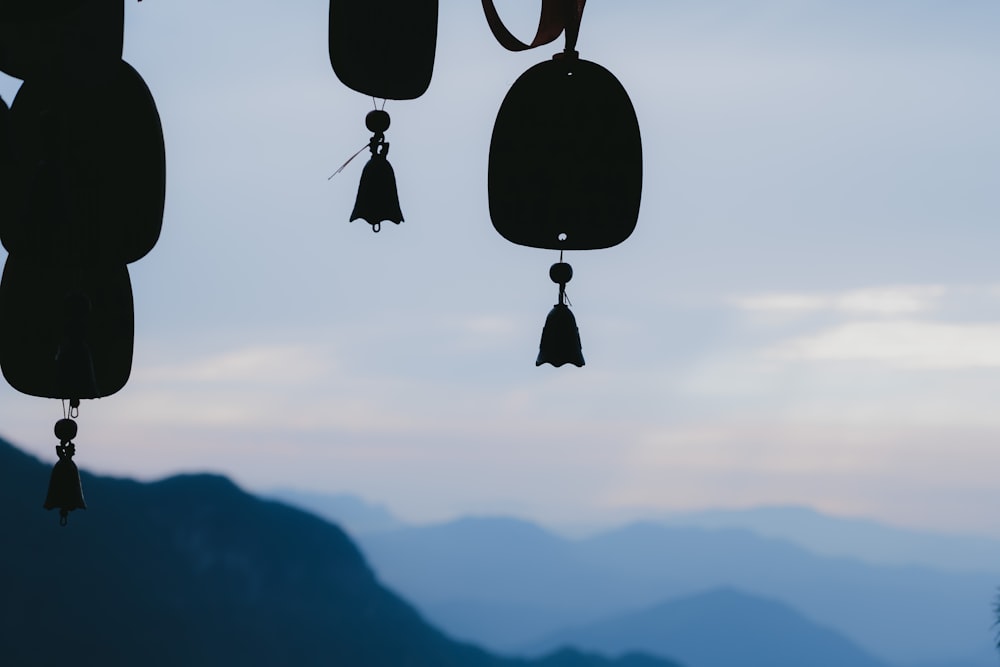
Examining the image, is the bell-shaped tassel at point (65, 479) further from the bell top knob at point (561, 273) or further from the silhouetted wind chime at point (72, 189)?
the bell top knob at point (561, 273)

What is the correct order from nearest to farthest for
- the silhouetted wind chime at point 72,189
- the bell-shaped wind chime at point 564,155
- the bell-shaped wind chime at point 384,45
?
1. the silhouetted wind chime at point 72,189
2. the bell-shaped wind chime at point 384,45
3. the bell-shaped wind chime at point 564,155

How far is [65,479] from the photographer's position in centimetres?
142

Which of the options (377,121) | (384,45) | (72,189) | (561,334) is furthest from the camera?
(561,334)

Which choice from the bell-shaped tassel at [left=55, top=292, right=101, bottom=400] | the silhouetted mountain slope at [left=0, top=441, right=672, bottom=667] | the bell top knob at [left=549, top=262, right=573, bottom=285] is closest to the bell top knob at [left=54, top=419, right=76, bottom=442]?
the bell-shaped tassel at [left=55, top=292, right=101, bottom=400]

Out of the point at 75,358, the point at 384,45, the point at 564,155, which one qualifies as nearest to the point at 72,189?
the point at 75,358

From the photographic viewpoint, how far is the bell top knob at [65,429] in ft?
4.75

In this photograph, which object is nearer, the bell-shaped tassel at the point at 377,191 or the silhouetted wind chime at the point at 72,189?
the silhouetted wind chime at the point at 72,189

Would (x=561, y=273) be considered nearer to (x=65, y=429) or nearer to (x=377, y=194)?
(x=377, y=194)

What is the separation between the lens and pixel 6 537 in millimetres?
19906

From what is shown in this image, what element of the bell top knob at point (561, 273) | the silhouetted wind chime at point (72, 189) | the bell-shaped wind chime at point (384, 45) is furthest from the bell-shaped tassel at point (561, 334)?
the silhouetted wind chime at point (72, 189)

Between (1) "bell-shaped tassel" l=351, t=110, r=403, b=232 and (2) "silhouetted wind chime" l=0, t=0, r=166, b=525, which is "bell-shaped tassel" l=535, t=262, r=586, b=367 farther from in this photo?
(2) "silhouetted wind chime" l=0, t=0, r=166, b=525

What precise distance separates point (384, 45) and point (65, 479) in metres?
0.71

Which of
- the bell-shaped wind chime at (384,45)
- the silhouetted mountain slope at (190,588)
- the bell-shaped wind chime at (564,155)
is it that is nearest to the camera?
the bell-shaped wind chime at (384,45)

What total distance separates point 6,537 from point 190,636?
3.86 metres
